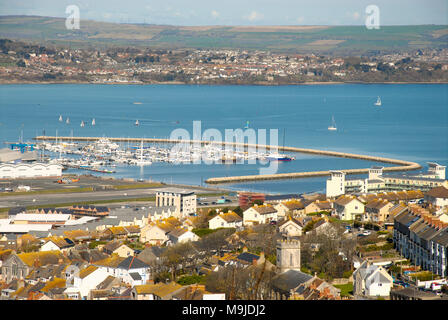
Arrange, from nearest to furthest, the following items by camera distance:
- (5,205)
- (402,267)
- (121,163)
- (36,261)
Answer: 1. (402,267)
2. (36,261)
3. (5,205)
4. (121,163)

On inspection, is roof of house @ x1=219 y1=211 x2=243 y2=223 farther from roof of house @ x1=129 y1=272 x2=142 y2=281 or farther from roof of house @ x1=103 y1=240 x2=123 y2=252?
roof of house @ x1=129 y1=272 x2=142 y2=281

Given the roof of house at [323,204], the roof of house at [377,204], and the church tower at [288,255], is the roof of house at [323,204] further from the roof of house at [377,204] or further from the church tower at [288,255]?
the church tower at [288,255]

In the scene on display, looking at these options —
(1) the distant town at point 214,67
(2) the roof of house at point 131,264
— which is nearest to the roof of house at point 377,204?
(2) the roof of house at point 131,264

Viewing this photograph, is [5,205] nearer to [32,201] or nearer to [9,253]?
[32,201]

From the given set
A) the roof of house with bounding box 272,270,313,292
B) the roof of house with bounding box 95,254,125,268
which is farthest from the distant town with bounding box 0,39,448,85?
the roof of house with bounding box 272,270,313,292

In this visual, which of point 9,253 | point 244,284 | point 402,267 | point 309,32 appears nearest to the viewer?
point 244,284

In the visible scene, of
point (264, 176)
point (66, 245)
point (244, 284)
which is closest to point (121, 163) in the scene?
point (264, 176)

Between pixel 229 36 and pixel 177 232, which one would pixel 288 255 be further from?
pixel 229 36
